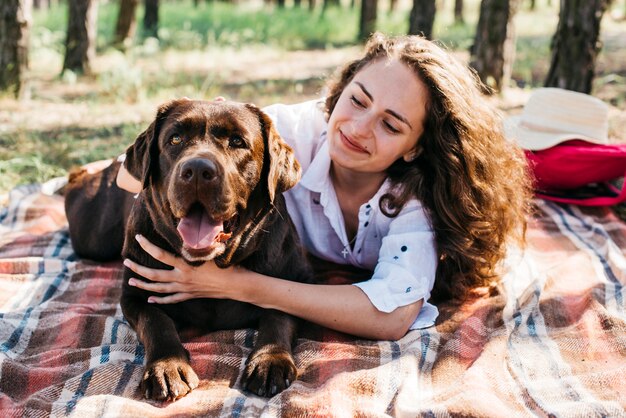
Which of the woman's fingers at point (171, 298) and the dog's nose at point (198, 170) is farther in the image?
the woman's fingers at point (171, 298)

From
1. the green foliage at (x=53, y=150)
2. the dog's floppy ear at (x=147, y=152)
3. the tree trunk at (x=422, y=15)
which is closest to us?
the dog's floppy ear at (x=147, y=152)

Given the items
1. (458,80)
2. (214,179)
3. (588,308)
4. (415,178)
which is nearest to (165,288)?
(214,179)

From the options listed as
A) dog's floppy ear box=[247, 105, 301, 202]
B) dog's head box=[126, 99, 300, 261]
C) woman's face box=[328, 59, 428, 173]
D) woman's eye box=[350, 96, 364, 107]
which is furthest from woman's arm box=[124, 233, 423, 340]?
woman's eye box=[350, 96, 364, 107]

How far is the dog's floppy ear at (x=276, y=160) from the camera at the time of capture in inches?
137

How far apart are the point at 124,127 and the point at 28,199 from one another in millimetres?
2480

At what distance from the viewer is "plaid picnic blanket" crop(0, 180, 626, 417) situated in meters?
2.89

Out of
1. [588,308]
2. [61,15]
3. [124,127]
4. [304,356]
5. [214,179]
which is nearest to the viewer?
[214,179]

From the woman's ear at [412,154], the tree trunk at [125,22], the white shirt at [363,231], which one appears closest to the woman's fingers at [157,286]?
the white shirt at [363,231]

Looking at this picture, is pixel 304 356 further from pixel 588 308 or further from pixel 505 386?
pixel 588 308

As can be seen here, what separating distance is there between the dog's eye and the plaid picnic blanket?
3.10 ft

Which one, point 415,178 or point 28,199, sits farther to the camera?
point 28,199

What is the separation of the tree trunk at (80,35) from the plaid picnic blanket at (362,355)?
19.6ft

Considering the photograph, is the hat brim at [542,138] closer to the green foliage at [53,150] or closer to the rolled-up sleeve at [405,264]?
the rolled-up sleeve at [405,264]

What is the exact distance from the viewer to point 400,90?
3.85m
